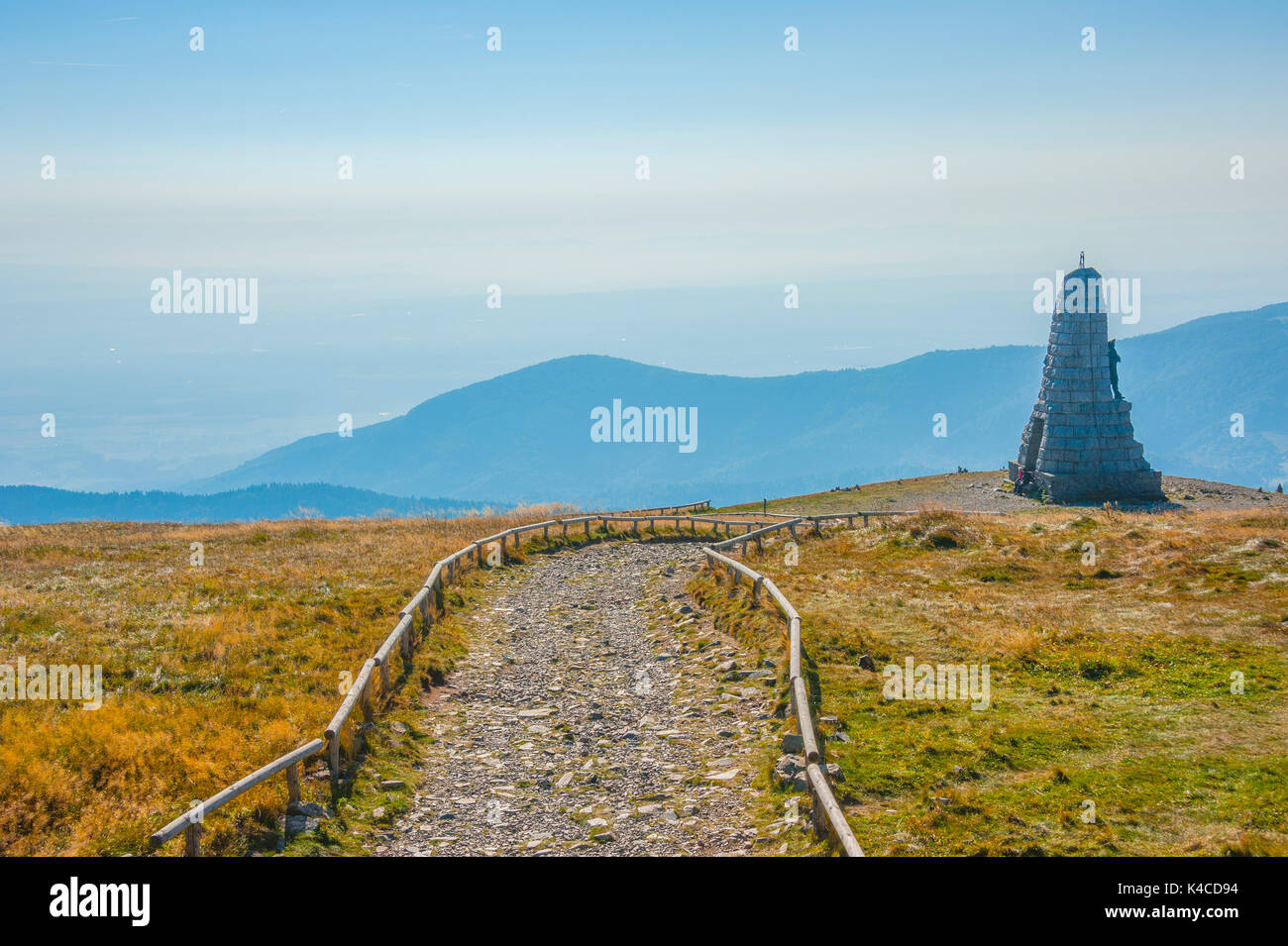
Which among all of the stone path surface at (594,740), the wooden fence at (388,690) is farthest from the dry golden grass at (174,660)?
the stone path surface at (594,740)

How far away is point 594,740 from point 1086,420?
50.7 metres

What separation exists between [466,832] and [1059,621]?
1431 centimetres

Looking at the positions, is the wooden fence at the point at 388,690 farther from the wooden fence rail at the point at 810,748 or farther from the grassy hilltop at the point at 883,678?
the grassy hilltop at the point at 883,678

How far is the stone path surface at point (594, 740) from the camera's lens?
36.3 feet

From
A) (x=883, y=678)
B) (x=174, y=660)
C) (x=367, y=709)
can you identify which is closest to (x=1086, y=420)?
(x=883, y=678)

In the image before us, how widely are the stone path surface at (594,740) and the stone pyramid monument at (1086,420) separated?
4032 centimetres

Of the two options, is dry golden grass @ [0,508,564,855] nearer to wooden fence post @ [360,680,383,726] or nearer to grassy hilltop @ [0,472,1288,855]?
grassy hilltop @ [0,472,1288,855]

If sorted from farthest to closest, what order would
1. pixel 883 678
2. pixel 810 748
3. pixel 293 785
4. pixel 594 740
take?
pixel 883 678 → pixel 594 740 → pixel 810 748 → pixel 293 785

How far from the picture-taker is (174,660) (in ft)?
57.7

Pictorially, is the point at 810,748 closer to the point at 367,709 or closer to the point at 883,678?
the point at 883,678

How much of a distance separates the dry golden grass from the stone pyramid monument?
3898cm

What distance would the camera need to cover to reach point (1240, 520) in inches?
1357
